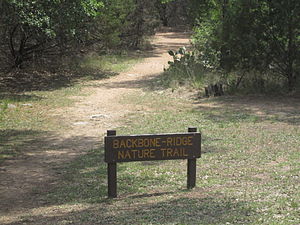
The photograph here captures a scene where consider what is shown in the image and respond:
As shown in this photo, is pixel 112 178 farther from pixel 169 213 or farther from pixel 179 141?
pixel 169 213

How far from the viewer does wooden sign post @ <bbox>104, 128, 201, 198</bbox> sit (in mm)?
7145

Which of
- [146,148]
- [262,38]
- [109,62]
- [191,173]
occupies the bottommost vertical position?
[109,62]

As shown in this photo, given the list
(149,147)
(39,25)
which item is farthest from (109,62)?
(149,147)

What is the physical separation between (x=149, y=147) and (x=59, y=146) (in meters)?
4.55

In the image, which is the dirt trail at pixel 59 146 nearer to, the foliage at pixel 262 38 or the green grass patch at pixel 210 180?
the green grass patch at pixel 210 180

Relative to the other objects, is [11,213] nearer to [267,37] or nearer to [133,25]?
[267,37]

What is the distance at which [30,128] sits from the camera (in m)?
13.2

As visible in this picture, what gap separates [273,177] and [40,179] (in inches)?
149

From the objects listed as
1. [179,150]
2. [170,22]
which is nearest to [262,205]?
[179,150]

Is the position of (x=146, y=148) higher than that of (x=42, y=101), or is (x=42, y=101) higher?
(x=146, y=148)

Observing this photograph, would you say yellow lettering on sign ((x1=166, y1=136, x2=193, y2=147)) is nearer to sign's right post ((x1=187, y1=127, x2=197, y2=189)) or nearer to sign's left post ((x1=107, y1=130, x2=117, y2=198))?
sign's right post ((x1=187, y1=127, x2=197, y2=189))

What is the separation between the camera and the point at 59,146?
11.4 m

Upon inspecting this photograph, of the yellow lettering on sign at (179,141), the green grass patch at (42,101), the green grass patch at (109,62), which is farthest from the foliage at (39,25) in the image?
the yellow lettering on sign at (179,141)

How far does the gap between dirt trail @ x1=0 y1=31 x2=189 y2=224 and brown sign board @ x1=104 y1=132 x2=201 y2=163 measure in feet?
4.30
